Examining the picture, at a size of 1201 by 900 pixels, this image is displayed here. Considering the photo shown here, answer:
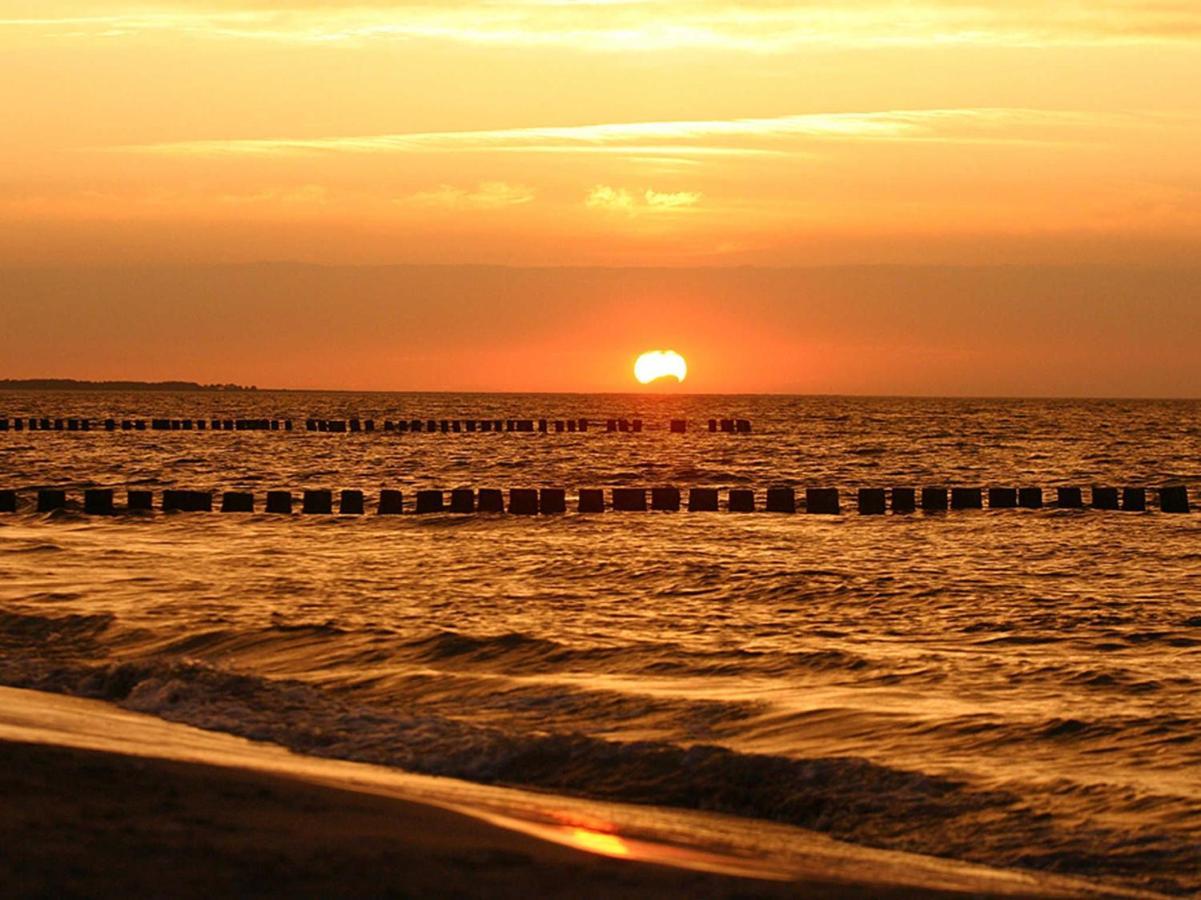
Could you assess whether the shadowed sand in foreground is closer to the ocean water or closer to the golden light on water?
the golden light on water

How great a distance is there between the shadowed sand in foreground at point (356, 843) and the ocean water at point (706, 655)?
0.81 meters

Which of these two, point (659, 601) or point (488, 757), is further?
point (659, 601)

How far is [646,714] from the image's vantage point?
13.2m

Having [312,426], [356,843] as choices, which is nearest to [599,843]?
[356,843]

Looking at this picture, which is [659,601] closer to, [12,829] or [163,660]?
[163,660]

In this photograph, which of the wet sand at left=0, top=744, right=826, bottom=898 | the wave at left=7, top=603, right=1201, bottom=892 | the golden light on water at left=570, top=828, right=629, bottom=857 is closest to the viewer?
the wet sand at left=0, top=744, right=826, bottom=898

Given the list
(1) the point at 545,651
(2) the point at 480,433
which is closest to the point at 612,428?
(2) the point at 480,433

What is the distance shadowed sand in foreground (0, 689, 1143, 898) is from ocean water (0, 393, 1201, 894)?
81cm

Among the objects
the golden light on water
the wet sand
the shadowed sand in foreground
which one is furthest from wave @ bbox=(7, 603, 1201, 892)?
the wet sand

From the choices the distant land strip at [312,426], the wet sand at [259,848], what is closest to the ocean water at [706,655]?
the wet sand at [259,848]

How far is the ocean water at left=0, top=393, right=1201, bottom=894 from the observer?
34.9 feet

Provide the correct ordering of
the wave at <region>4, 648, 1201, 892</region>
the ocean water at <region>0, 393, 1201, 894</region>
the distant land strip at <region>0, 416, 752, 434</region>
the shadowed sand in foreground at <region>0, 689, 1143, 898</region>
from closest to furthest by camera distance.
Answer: the shadowed sand in foreground at <region>0, 689, 1143, 898</region> → the wave at <region>4, 648, 1201, 892</region> → the ocean water at <region>0, 393, 1201, 894</region> → the distant land strip at <region>0, 416, 752, 434</region>

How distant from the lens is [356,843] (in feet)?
26.8

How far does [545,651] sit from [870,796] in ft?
21.7
